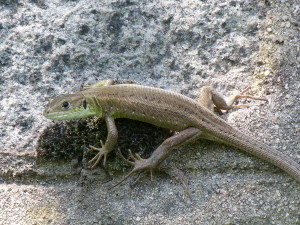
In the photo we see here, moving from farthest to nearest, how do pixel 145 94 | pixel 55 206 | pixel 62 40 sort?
pixel 62 40 → pixel 145 94 → pixel 55 206

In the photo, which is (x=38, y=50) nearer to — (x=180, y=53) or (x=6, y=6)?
(x=6, y=6)

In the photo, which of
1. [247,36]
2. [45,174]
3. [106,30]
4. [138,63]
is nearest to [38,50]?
[106,30]

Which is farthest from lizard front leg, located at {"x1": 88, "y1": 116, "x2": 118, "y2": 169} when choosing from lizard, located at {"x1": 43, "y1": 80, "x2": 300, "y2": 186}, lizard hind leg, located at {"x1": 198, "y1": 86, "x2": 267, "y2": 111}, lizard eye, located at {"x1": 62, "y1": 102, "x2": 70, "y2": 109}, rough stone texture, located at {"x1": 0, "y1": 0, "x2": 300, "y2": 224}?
lizard hind leg, located at {"x1": 198, "y1": 86, "x2": 267, "y2": 111}

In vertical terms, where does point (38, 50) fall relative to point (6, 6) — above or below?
below

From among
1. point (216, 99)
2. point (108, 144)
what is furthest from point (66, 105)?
point (216, 99)

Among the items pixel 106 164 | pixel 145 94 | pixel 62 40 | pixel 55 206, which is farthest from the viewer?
pixel 62 40

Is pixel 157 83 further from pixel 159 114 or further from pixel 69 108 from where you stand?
pixel 69 108

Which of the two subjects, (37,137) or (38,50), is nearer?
(37,137)

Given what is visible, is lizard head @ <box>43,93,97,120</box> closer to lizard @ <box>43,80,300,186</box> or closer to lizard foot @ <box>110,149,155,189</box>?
lizard @ <box>43,80,300,186</box>
